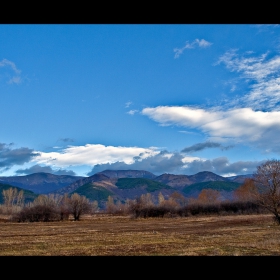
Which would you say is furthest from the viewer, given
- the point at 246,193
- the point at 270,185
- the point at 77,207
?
the point at 246,193

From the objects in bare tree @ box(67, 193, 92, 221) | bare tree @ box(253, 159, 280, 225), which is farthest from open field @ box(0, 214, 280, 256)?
bare tree @ box(67, 193, 92, 221)

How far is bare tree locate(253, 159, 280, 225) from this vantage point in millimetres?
37656

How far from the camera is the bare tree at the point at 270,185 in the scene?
3766cm

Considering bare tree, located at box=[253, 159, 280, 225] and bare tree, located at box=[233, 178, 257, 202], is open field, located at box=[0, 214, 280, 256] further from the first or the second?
bare tree, located at box=[233, 178, 257, 202]

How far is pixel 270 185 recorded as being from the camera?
38.0 meters

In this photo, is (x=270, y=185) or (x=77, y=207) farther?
(x=77, y=207)

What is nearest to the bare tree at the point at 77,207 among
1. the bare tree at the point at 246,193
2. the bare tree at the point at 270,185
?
the bare tree at the point at 246,193

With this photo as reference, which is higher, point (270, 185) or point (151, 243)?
point (270, 185)

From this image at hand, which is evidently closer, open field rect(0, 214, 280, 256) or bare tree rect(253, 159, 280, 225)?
open field rect(0, 214, 280, 256)

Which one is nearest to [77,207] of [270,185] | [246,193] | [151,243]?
[270,185]

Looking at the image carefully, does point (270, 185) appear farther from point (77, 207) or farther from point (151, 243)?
point (77, 207)
